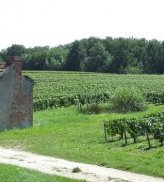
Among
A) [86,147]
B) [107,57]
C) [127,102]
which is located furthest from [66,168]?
[107,57]

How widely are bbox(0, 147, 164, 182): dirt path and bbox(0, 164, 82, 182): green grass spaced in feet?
2.72

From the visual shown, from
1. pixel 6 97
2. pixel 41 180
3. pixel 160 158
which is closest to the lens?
pixel 41 180

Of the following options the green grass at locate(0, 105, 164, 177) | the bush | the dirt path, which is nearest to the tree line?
the bush

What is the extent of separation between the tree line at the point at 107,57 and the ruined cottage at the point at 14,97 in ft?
308

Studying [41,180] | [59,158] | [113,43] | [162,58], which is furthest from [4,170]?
[113,43]

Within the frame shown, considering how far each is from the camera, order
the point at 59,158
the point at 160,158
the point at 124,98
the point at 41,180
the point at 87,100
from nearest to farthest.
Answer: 1. the point at 41,180
2. the point at 160,158
3. the point at 59,158
4. the point at 124,98
5. the point at 87,100

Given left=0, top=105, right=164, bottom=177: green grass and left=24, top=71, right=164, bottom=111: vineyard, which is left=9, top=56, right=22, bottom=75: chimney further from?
left=24, top=71, right=164, bottom=111: vineyard

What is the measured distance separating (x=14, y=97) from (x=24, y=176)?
15.3 metres

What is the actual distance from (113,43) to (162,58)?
712 inches

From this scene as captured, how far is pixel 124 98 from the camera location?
43406mm

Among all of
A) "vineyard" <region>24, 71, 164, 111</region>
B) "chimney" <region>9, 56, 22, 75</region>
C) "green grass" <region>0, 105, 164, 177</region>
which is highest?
"chimney" <region>9, 56, 22, 75</region>

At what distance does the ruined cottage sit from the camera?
93.6 feet

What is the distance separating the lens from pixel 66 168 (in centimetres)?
1662

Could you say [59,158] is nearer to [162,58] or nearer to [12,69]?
[12,69]
